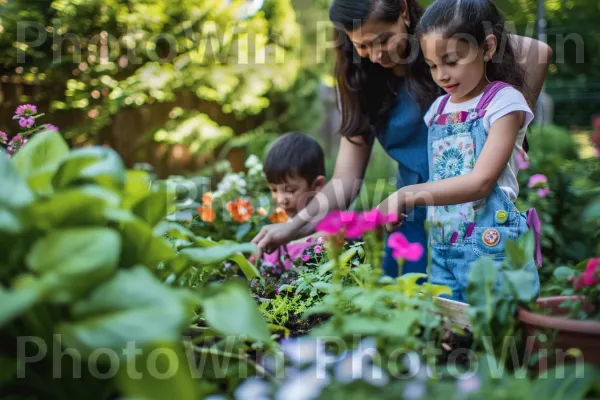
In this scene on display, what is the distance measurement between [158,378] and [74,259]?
0.19 meters

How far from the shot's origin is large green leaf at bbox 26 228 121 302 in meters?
0.76

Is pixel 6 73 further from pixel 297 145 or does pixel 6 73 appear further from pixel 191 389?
pixel 191 389

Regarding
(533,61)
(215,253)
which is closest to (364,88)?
(533,61)

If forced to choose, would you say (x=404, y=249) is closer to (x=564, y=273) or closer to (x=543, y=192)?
(x=564, y=273)

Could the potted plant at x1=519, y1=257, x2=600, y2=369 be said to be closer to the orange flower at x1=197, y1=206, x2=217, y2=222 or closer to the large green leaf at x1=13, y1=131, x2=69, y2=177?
the large green leaf at x1=13, y1=131, x2=69, y2=177

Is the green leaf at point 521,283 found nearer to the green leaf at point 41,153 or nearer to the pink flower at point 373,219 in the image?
the pink flower at point 373,219

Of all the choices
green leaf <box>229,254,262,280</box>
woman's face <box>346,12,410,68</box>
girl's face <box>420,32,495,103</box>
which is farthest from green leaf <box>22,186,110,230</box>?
woman's face <box>346,12,410,68</box>

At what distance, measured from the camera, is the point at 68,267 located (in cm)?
77

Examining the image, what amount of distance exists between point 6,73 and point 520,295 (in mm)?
3218

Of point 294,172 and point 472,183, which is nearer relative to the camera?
point 472,183

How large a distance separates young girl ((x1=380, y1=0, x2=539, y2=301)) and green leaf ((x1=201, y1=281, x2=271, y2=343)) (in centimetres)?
77

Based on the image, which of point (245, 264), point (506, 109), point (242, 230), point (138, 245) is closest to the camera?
point (138, 245)

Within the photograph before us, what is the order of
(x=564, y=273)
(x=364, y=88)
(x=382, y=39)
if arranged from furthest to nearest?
(x=364, y=88), (x=382, y=39), (x=564, y=273)

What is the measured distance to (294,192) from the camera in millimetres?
2918
